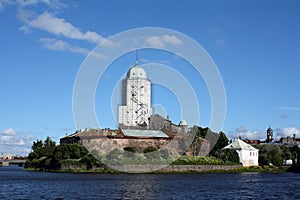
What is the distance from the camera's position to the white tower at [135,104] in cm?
12212

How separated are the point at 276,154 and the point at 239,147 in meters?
8.71

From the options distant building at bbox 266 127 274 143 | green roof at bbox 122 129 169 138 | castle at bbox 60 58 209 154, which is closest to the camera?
castle at bbox 60 58 209 154

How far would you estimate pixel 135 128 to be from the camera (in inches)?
4624

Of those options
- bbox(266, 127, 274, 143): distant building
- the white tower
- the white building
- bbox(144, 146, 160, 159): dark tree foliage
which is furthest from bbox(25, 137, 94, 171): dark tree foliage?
bbox(266, 127, 274, 143): distant building

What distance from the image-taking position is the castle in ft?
331

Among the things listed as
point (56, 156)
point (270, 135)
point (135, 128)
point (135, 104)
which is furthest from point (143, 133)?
point (270, 135)

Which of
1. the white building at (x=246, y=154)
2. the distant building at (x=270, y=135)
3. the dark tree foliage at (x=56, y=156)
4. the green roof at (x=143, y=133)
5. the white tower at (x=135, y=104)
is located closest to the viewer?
the dark tree foliage at (x=56, y=156)

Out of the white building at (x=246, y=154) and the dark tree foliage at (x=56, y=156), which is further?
the white building at (x=246, y=154)

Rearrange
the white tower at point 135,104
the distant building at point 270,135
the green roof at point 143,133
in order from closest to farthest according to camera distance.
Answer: the green roof at point 143,133 → the white tower at point 135,104 → the distant building at point 270,135

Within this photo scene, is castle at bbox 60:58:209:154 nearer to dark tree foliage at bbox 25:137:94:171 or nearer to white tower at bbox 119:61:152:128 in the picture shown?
white tower at bbox 119:61:152:128

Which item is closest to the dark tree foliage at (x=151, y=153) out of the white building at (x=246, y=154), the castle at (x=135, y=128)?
the castle at (x=135, y=128)

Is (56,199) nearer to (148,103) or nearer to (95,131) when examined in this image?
(95,131)

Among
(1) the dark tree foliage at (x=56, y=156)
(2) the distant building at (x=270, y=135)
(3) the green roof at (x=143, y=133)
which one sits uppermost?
(2) the distant building at (x=270, y=135)

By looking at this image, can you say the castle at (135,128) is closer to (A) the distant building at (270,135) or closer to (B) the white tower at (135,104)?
(B) the white tower at (135,104)
